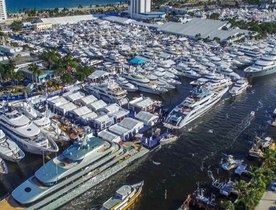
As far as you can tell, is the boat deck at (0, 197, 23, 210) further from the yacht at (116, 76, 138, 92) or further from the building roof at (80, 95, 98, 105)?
the yacht at (116, 76, 138, 92)

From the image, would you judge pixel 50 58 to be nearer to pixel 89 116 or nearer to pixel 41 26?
pixel 89 116

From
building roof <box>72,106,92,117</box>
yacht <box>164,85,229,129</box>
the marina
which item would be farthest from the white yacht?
building roof <box>72,106,92,117</box>

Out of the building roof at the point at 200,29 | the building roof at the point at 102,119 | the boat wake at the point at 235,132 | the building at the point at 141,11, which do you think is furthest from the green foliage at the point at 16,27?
the boat wake at the point at 235,132

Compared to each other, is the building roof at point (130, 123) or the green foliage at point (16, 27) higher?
the green foliage at point (16, 27)

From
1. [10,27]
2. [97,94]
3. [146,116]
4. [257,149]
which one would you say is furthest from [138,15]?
[257,149]

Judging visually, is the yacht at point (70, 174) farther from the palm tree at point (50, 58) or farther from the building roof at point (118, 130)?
the palm tree at point (50, 58)

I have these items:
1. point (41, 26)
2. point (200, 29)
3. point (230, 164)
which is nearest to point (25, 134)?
point (230, 164)
